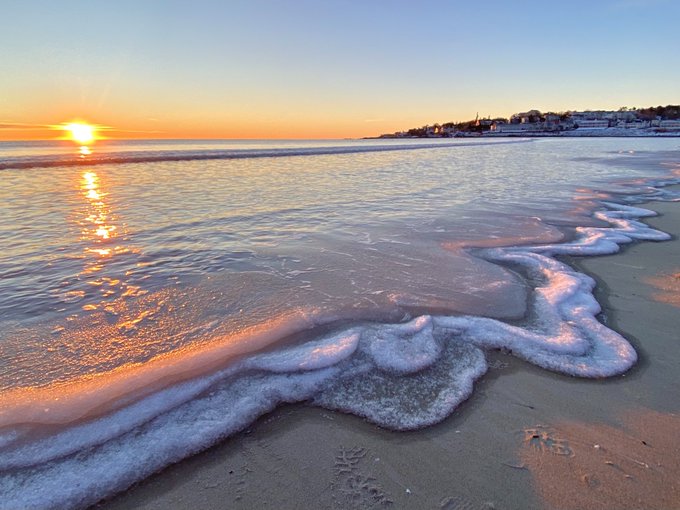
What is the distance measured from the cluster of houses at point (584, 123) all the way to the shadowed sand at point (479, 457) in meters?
185

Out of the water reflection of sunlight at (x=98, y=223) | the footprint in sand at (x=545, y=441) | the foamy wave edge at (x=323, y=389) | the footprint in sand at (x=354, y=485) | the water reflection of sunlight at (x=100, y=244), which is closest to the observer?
the footprint in sand at (x=354, y=485)

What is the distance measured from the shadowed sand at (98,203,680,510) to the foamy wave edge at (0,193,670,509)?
13 centimetres

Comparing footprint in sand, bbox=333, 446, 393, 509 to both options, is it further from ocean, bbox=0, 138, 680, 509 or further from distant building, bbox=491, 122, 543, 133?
distant building, bbox=491, 122, 543, 133

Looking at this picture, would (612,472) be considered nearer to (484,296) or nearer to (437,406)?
(437,406)

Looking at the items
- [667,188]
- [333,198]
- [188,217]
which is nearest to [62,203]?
[188,217]

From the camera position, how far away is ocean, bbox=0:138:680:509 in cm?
260

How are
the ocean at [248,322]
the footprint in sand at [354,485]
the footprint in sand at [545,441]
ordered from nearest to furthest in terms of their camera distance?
1. the footprint in sand at [354,485]
2. the footprint in sand at [545,441]
3. the ocean at [248,322]

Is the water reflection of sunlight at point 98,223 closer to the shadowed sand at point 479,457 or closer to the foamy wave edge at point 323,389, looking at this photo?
the foamy wave edge at point 323,389

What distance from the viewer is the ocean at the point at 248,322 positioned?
2.60 meters

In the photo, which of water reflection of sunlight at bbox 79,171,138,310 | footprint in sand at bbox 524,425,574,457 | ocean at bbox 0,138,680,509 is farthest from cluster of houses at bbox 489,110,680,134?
footprint in sand at bbox 524,425,574,457

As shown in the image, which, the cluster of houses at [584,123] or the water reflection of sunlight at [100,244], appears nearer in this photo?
the water reflection of sunlight at [100,244]

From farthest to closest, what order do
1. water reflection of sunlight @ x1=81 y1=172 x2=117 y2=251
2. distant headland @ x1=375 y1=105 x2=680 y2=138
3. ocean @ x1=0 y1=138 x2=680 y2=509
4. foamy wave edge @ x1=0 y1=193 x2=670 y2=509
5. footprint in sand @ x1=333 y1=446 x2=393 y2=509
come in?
distant headland @ x1=375 y1=105 x2=680 y2=138, water reflection of sunlight @ x1=81 y1=172 x2=117 y2=251, ocean @ x1=0 y1=138 x2=680 y2=509, foamy wave edge @ x1=0 y1=193 x2=670 y2=509, footprint in sand @ x1=333 y1=446 x2=393 y2=509

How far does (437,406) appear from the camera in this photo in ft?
9.20

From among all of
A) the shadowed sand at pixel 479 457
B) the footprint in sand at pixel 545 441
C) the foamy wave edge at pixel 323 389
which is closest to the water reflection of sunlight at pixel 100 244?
the foamy wave edge at pixel 323 389
